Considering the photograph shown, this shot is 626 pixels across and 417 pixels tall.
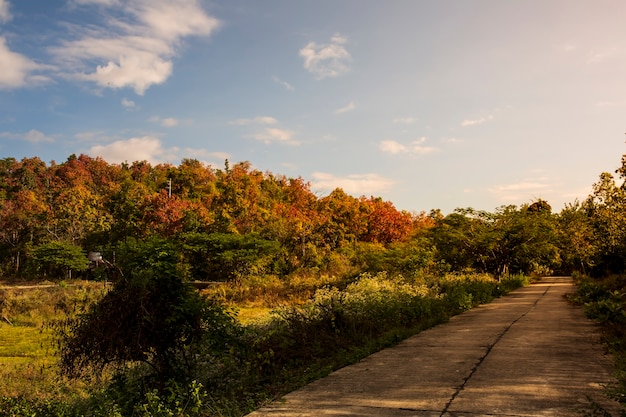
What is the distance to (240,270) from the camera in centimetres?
3878

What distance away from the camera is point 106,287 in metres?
7.44

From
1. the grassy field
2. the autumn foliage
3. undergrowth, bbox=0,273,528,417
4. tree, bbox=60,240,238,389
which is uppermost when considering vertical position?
the autumn foliage

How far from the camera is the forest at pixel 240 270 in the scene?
6.94 meters

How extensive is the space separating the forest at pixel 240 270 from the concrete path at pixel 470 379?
63 centimetres

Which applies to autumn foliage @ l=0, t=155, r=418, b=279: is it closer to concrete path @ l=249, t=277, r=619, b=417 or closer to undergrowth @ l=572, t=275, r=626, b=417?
undergrowth @ l=572, t=275, r=626, b=417

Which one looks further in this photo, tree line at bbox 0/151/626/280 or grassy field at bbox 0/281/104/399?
tree line at bbox 0/151/626/280

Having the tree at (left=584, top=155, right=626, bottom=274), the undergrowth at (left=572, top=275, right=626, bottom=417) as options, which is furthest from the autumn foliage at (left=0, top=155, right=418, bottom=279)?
the undergrowth at (left=572, top=275, right=626, bottom=417)

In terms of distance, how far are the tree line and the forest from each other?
181 mm

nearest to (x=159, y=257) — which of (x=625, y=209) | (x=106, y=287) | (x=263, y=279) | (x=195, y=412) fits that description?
(x=106, y=287)

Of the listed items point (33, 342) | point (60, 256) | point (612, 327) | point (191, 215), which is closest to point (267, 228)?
point (191, 215)

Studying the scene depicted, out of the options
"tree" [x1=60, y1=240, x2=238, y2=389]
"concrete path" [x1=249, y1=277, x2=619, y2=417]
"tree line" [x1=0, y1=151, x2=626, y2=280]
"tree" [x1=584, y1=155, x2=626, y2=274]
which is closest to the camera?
"concrete path" [x1=249, y1=277, x2=619, y2=417]

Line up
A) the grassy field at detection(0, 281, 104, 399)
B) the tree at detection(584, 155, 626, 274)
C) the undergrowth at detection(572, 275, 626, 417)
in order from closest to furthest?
the undergrowth at detection(572, 275, 626, 417), the grassy field at detection(0, 281, 104, 399), the tree at detection(584, 155, 626, 274)

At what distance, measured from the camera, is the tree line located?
1078 inches

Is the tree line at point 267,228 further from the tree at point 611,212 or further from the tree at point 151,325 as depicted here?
the tree at point 151,325
